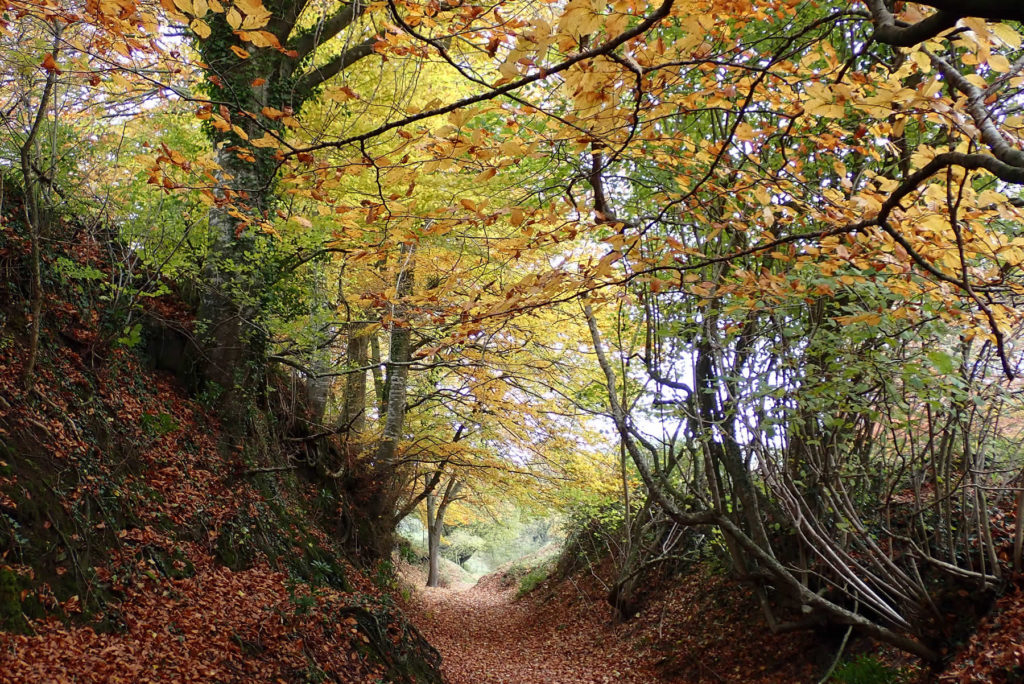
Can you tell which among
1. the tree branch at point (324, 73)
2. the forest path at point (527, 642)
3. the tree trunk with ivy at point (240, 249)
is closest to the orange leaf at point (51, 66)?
the tree trunk with ivy at point (240, 249)

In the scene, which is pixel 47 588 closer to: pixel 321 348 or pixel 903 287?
pixel 321 348

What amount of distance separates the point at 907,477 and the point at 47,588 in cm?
764

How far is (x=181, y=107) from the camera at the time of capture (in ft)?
26.3

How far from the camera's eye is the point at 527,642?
12.6m

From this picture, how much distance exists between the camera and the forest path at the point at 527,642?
9016mm

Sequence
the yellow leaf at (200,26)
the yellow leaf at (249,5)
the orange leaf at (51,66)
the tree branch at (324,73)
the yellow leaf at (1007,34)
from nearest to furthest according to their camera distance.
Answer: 1. the yellow leaf at (1007,34)
2. the yellow leaf at (249,5)
3. the yellow leaf at (200,26)
4. the orange leaf at (51,66)
5. the tree branch at (324,73)

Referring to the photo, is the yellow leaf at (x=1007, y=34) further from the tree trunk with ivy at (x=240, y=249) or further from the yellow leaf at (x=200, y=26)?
the tree trunk with ivy at (x=240, y=249)

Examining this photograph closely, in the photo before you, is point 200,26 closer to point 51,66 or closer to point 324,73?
point 51,66

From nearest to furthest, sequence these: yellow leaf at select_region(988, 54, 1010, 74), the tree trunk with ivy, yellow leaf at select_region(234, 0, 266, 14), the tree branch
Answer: yellow leaf at select_region(988, 54, 1010, 74) → yellow leaf at select_region(234, 0, 266, 14) → the tree trunk with ivy → the tree branch

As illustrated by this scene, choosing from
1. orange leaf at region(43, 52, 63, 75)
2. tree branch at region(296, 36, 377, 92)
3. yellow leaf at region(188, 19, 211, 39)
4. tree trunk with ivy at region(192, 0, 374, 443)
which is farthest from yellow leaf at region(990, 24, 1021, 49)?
tree branch at region(296, 36, 377, 92)

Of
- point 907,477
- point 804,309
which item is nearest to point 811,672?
point 907,477

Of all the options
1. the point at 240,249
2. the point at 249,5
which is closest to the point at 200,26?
the point at 249,5

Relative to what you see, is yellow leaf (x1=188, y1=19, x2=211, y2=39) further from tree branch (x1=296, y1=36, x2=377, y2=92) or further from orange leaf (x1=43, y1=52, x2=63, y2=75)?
tree branch (x1=296, y1=36, x2=377, y2=92)

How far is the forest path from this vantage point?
29.6ft
